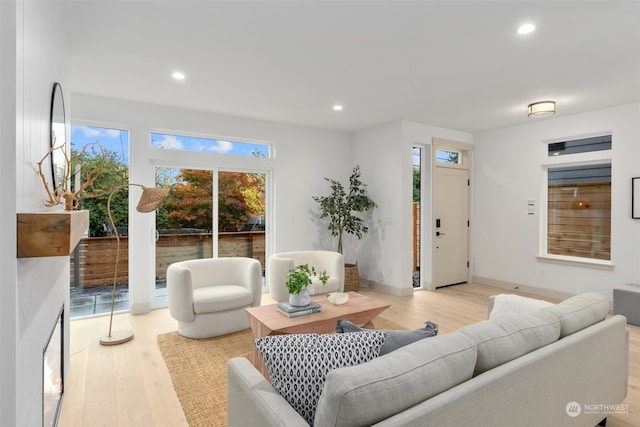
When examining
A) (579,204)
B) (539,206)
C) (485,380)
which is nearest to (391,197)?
(539,206)

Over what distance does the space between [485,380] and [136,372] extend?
2.61 meters

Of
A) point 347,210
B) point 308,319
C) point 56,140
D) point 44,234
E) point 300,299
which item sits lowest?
point 308,319

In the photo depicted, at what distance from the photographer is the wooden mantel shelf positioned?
1.09 metres

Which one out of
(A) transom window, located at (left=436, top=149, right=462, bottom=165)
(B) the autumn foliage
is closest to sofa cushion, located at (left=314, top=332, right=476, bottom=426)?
(B) the autumn foliage

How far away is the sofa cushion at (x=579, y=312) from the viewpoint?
175 centimetres

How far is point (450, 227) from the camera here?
579 centimetres

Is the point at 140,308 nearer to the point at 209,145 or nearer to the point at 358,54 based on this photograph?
the point at 209,145

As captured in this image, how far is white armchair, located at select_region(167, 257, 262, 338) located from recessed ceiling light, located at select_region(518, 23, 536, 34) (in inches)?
124

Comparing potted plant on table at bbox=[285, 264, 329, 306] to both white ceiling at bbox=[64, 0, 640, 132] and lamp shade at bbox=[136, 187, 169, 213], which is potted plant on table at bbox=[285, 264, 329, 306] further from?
white ceiling at bbox=[64, 0, 640, 132]

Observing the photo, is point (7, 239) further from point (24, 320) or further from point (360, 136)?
point (360, 136)

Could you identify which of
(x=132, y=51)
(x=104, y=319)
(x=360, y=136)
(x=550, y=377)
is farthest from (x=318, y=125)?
(x=550, y=377)

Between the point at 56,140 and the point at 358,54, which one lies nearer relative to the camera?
the point at 56,140

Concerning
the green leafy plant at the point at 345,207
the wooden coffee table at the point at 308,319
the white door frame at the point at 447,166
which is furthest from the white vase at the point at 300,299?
the white door frame at the point at 447,166

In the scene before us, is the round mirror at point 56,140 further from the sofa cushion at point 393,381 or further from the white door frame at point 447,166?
the white door frame at point 447,166
